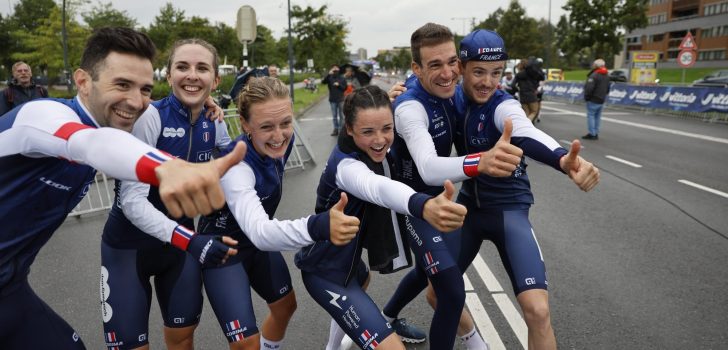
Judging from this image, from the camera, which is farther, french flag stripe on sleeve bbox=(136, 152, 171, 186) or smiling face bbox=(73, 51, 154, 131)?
smiling face bbox=(73, 51, 154, 131)

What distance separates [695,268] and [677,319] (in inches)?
52.1

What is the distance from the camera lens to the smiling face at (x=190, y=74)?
3100 mm

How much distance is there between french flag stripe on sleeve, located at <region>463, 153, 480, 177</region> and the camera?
2525 millimetres

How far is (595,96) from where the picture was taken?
13586 millimetres

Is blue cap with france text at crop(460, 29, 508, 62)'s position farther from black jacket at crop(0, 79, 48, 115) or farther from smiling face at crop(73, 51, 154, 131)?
black jacket at crop(0, 79, 48, 115)

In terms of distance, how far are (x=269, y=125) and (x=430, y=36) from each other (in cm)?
125

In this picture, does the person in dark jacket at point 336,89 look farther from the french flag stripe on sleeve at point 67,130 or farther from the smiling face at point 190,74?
the french flag stripe on sleeve at point 67,130

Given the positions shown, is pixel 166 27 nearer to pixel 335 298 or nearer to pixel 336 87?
pixel 336 87

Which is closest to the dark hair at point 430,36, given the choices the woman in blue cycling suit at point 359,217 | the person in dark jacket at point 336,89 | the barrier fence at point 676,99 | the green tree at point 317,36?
the woman in blue cycling suit at point 359,217

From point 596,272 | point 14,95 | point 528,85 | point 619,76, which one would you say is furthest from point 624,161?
point 619,76

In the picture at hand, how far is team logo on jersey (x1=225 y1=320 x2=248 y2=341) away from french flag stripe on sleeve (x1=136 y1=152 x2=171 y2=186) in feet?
4.34

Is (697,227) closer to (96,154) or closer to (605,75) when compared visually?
(96,154)

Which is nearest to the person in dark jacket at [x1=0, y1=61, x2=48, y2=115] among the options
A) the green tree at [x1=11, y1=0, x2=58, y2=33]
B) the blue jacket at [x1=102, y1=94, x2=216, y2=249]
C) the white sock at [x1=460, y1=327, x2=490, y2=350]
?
the blue jacket at [x1=102, y1=94, x2=216, y2=249]

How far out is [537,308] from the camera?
2840 millimetres
